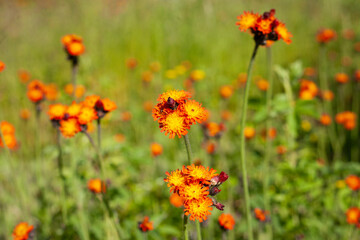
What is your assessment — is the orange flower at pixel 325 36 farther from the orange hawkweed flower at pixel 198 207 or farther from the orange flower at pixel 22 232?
the orange flower at pixel 22 232

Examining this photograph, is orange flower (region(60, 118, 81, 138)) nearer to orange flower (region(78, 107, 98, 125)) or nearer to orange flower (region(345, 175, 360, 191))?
orange flower (region(78, 107, 98, 125))

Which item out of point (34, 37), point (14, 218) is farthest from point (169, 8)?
point (14, 218)

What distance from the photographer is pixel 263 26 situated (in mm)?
1319

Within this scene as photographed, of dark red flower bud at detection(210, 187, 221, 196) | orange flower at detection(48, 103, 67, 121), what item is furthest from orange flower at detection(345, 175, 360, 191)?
orange flower at detection(48, 103, 67, 121)

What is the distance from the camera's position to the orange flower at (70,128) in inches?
59.9

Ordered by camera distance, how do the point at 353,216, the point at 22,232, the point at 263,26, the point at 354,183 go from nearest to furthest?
the point at 263,26 < the point at 22,232 < the point at 353,216 < the point at 354,183

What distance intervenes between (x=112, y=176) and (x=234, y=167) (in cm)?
114

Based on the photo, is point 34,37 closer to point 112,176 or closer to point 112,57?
point 112,57

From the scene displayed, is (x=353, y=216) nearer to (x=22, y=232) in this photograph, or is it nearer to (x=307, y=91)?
(x=307, y=91)

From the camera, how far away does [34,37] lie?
7.25m

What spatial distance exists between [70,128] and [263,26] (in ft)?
3.14

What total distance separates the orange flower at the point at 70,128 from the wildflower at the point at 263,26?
0.84 meters

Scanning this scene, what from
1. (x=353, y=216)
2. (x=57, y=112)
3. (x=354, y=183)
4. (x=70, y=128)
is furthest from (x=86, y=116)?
(x=354, y=183)

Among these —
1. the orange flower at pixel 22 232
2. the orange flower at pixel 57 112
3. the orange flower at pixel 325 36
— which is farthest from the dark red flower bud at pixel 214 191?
the orange flower at pixel 325 36
